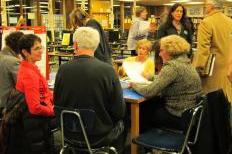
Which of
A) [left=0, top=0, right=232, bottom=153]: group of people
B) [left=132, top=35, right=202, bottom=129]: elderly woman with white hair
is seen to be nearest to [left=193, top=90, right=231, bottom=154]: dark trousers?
[left=0, top=0, right=232, bottom=153]: group of people

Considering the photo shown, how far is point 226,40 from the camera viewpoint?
12.6 ft

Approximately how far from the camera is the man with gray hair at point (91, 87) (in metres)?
2.37

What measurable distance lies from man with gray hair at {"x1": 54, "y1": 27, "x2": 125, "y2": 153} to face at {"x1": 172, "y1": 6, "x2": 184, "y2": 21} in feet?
7.16

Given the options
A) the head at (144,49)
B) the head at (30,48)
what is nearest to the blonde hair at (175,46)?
the head at (30,48)

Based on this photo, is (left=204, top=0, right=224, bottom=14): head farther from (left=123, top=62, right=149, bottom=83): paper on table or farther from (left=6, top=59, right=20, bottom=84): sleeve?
(left=6, top=59, right=20, bottom=84): sleeve

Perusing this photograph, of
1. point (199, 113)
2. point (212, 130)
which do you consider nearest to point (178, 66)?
point (199, 113)

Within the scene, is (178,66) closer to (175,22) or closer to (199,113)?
(199,113)

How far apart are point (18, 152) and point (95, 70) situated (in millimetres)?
1001

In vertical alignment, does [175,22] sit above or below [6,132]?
above

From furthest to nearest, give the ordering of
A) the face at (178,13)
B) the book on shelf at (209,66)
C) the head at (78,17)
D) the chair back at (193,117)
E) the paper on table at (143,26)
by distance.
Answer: the paper on table at (143,26), the face at (178,13), the head at (78,17), the book on shelf at (209,66), the chair back at (193,117)

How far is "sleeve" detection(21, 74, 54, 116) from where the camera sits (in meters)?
2.70

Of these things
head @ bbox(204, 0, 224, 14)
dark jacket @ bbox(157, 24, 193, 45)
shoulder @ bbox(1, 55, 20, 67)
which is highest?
head @ bbox(204, 0, 224, 14)

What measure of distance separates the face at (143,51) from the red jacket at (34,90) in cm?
146

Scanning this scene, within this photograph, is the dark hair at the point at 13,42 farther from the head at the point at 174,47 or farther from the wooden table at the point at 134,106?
the head at the point at 174,47
